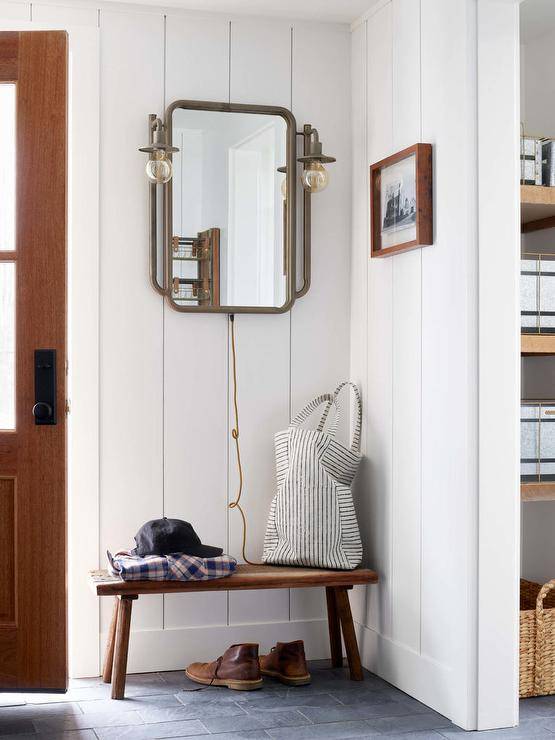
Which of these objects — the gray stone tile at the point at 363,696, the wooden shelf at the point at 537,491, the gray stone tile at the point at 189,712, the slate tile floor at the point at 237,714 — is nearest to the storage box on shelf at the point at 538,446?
the wooden shelf at the point at 537,491

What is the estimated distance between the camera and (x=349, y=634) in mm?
3156

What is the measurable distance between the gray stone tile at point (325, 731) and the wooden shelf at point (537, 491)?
851 mm

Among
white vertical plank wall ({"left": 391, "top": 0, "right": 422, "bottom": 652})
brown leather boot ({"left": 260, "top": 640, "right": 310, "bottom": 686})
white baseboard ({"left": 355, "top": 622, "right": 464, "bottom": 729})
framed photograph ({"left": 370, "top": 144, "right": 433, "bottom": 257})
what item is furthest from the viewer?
brown leather boot ({"left": 260, "top": 640, "right": 310, "bottom": 686})

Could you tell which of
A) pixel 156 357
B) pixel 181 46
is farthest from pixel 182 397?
pixel 181 46

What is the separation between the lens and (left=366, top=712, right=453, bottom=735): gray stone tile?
2721mm

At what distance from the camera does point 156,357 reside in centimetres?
335

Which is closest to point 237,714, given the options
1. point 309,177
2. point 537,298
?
point 537,298

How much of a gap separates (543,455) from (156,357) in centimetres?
133

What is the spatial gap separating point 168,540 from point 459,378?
1.02 meters

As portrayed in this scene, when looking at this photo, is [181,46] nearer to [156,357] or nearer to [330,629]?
[156,357]

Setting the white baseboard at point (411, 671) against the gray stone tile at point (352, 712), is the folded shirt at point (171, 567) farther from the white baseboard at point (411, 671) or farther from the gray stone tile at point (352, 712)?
the white baseboard at point (411, 671)

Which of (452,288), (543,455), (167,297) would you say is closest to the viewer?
(452,288)

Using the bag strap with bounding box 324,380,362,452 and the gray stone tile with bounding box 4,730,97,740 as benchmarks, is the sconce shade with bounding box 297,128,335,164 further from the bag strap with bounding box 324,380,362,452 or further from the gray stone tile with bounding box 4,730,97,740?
the gray stone tile with bounding box 4,730,97,740

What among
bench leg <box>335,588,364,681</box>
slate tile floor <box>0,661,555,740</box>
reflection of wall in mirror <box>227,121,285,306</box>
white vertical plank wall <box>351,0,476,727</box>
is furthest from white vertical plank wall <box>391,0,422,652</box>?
reflection of wall in mirror <box>227,121,285,306</box>
